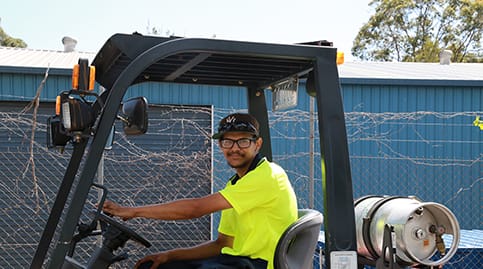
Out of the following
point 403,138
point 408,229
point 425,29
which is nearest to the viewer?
point 408,229

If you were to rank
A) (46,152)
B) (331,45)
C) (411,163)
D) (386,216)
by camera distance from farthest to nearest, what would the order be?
(411,163), (46,152), (386,216), (331,45)

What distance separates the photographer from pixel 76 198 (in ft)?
9.37

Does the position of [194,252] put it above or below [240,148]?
below

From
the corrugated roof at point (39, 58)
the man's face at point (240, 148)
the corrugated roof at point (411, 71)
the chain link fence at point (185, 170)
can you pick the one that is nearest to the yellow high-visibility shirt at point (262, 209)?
the man's face at point (240, 148)

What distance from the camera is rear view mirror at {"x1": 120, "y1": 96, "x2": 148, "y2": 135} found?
3.06m

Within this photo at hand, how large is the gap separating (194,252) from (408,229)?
136 cm

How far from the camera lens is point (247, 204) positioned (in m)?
3.33

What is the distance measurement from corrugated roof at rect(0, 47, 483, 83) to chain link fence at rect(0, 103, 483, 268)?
88 cm

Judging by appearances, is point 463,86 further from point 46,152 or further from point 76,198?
point 76,198

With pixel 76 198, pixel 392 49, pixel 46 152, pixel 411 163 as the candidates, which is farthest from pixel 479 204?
pixel 392 49

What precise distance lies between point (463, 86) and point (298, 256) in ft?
31.4

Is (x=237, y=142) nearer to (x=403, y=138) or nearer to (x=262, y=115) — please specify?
Result: (x=262, y=115)

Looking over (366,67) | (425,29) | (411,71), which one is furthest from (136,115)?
(425,29)

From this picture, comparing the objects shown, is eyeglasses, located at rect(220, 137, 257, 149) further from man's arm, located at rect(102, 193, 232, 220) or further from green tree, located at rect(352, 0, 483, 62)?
green tree, located at rect(352, 0, 483, 62)
